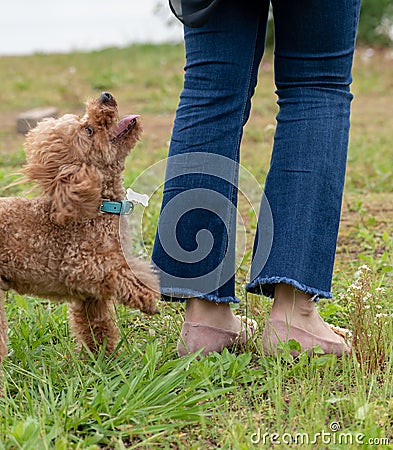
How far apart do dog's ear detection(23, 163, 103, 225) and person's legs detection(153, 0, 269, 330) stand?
0.28m

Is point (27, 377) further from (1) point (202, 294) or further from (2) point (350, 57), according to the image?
(2) point (350, 57)

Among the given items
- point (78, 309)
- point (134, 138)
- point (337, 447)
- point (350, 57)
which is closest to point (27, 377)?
point (78, 309)

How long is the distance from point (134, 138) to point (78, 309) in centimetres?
60

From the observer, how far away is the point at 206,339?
2385 millimetres

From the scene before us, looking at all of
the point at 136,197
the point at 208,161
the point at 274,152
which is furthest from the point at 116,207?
the point at 274,152

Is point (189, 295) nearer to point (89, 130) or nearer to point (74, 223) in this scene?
point (74, 223)

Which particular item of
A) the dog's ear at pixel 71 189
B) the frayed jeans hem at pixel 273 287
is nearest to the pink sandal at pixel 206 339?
the frayed jeans hem at pixel 273 287

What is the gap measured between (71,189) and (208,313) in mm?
627

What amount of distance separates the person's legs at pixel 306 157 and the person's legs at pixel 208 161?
0.12m

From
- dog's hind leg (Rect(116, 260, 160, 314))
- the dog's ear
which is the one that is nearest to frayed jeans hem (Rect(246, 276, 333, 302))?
dog's hind leg (Rect(116, 260, 160, 314))

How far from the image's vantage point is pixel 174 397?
2.06 m

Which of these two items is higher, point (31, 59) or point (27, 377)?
point (31, 59)

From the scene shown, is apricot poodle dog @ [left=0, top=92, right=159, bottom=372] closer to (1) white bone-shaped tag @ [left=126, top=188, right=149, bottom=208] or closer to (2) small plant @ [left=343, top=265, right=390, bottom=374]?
(1) white bone-shaped tag @ [left=126, top=188, right=149, bottom=208]

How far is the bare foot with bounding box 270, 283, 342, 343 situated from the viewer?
7.77ft
